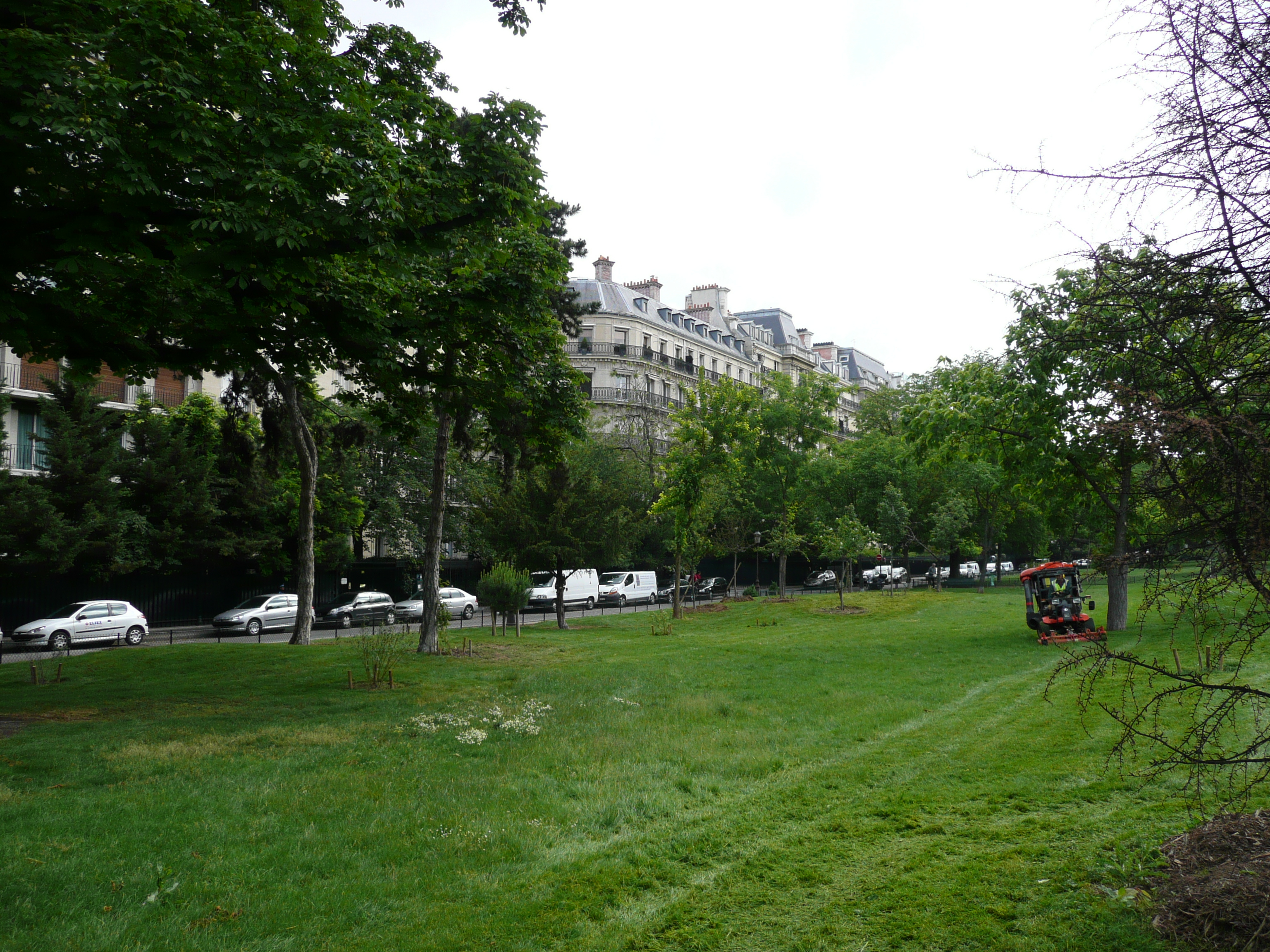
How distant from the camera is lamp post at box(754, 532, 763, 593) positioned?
139 feet

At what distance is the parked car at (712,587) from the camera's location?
4784 cm

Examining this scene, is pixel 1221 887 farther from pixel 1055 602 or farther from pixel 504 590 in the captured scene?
pixel 504 590

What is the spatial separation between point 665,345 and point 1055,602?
150ft

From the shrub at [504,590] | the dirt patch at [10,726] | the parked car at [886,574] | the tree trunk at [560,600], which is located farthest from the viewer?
the parked car at [886,574]

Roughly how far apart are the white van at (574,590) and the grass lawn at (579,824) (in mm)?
27447

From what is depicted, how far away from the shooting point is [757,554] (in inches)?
2269

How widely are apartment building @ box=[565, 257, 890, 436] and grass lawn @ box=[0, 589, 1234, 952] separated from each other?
36.1 metres

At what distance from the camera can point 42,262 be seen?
28.7 ft

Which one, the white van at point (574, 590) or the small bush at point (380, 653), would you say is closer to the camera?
the small bush at point (380, 653)

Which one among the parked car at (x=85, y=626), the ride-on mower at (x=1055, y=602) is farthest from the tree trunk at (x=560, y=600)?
the ride-on mower at (x=1055, y=602)

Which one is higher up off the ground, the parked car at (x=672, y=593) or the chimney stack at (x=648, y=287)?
the chimney stack at (x=648, y=287)

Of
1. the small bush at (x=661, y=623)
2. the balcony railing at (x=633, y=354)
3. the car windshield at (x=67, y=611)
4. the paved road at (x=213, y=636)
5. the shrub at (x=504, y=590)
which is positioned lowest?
the paved road at (x=213, y=636)

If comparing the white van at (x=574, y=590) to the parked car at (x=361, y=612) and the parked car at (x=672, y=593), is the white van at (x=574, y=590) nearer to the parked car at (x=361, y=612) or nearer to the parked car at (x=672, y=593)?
the parked car at (x=672, y=593)

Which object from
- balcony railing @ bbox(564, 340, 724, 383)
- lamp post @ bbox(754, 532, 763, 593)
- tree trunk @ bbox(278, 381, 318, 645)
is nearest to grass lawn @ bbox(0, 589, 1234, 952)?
tree trunk @ bbox(278, 381, 318, 645)
